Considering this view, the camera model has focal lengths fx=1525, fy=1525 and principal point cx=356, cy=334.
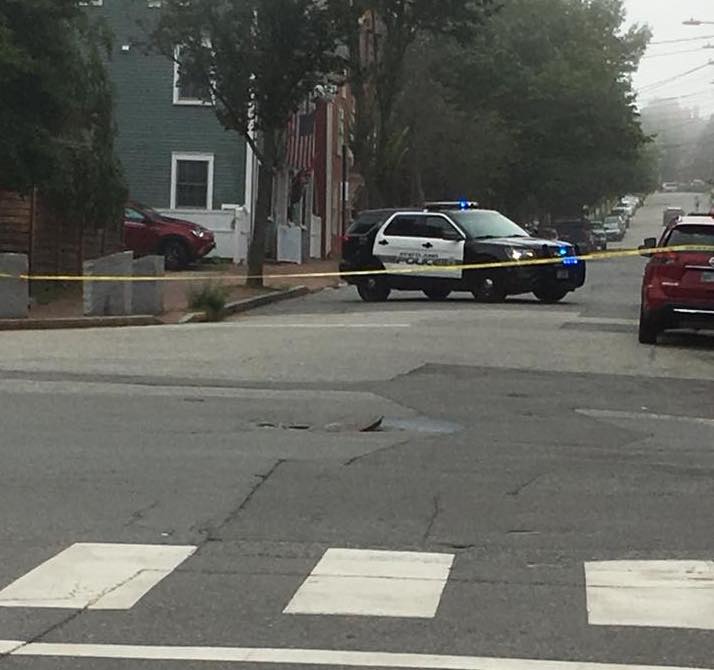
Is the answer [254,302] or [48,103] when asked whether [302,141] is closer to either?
[254,302]

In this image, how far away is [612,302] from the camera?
27.4 m

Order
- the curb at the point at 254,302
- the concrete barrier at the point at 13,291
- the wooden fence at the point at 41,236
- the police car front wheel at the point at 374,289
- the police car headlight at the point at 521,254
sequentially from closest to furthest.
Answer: the concrete barrier at the point at 13,291
the curb at the point at 254,302
the police car headlight at the point at 521,254
the wooden fence at the point at 41,236
the police car front wheel at the point at 374,289

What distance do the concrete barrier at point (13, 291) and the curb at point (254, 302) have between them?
99.4 inches

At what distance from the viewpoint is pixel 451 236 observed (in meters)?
27.5

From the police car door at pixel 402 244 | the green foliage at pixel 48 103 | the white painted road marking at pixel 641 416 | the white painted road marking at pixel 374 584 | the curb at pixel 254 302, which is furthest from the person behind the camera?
the police car door at pixel 402 244

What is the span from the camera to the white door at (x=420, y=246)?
27.3 m

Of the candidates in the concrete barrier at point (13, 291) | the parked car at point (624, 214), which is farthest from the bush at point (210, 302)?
the parked car at point (624, 214)

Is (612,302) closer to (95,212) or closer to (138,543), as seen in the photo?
(95,212)

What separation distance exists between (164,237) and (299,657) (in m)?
31.4

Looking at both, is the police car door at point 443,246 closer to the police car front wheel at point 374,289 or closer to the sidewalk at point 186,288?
the police car front wheel at point 374,289

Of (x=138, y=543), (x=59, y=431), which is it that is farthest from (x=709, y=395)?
(x=138, y=543)

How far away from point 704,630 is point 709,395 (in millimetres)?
8944

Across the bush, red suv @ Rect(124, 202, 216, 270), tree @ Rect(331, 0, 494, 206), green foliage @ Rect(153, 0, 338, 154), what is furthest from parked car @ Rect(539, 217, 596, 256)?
the bush

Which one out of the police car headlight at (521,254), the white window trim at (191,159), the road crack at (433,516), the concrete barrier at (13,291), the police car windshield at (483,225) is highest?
the white window trim at (191,159)
